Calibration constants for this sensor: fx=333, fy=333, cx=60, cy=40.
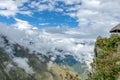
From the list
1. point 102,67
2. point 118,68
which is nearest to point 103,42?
point 102,67

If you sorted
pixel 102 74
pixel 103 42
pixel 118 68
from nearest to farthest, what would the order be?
pixel 118 68 < pixel 102 74 < pixel 103 42

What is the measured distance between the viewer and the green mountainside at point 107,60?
69812 mm

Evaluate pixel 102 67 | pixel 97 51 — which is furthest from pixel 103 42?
pixel 102 67

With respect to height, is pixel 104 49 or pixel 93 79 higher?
pixel 104 49

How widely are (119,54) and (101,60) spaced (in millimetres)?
6495

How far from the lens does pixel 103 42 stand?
262 feet

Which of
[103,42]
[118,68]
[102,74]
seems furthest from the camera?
[103,42]

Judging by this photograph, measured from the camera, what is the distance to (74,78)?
70812mm

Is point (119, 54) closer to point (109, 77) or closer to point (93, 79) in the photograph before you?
point (109, 77)

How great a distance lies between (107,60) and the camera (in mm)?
73500

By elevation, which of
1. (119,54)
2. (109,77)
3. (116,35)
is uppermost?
(116,35)

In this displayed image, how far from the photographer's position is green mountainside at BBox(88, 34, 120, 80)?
2749 inches

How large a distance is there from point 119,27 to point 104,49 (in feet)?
31.0

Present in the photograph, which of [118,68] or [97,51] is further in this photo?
[97,51]
